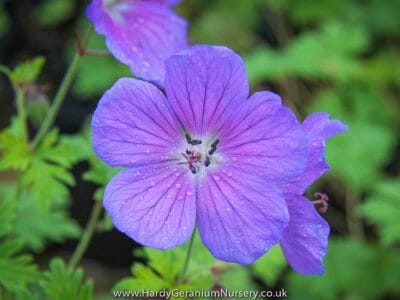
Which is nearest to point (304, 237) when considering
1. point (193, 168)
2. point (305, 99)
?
point (193, 168)

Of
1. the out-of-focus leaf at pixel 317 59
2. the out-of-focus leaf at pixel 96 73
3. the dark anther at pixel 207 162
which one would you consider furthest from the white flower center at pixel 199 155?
the out-of-focus leaf at pixel 96 73

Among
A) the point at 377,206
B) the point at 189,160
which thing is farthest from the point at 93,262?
the point at 189,160

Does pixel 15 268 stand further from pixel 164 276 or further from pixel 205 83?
pixel 205 83

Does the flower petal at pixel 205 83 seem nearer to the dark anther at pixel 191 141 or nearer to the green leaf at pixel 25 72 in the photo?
the dark anther at pixel 191 141

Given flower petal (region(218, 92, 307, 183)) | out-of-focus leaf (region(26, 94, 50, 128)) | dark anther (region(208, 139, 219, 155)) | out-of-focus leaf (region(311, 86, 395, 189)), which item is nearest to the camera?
flower petal (region(218, 92, 307, 183))

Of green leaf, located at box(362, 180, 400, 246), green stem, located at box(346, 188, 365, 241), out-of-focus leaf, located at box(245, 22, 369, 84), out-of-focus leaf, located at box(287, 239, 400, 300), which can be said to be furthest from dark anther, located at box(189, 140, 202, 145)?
green stem, located at box(346, 188, 365, 241)

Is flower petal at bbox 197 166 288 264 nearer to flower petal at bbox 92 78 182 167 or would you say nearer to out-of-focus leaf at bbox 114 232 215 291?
flower petal at bbox 92 78 182 167
